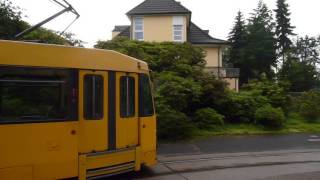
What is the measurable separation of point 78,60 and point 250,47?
55725mm

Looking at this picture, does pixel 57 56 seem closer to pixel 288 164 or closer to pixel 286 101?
pixel 288 164

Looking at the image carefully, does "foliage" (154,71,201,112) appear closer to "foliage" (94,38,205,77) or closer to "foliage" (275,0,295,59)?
"foliage" (94,38,205,77)

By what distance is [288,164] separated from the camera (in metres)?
14.2

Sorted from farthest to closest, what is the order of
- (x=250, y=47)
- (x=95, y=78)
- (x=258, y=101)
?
(x=250, y=47), (x=258, y=101), (x=95, y=78)

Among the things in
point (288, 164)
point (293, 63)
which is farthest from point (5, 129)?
point (293, 63)

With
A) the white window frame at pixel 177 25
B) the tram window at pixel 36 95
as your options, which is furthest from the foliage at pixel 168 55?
the white window frame at pixel 177 25

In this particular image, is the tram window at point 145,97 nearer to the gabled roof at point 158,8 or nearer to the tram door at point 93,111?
the tram door at point 93,111

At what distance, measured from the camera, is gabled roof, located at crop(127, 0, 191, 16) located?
141 feet

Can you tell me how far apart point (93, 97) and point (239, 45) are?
57748mm

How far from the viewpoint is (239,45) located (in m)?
67.1

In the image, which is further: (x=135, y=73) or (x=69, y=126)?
(x=135, y=73)

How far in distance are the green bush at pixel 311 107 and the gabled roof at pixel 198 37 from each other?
19.4 metres

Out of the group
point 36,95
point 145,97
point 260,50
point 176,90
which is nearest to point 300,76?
point 260,50

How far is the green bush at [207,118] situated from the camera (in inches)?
837
